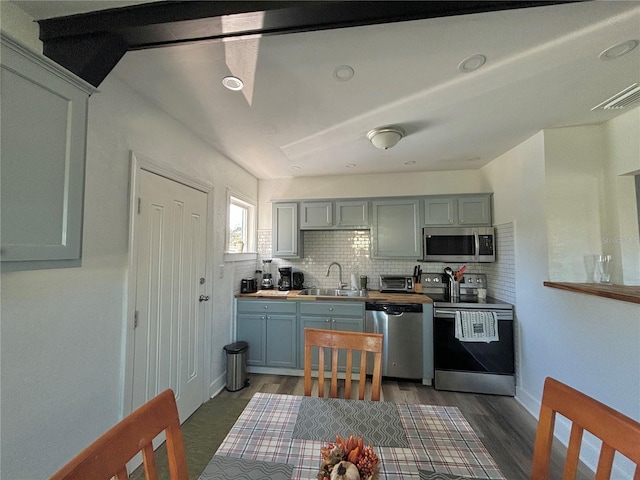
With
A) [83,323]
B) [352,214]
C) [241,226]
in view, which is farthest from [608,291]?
[241,226]

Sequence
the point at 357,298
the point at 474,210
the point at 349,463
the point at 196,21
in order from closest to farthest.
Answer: the point at 349,463 < the point at 196,21 < the point at 357,298 < the point at 474,210

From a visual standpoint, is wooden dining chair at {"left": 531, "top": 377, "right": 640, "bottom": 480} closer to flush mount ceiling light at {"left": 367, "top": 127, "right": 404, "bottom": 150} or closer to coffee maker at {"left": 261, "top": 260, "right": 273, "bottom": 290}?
flush mount ceiling light at {"left": 367, "top": 127, "right": 404, "bottom": 150}

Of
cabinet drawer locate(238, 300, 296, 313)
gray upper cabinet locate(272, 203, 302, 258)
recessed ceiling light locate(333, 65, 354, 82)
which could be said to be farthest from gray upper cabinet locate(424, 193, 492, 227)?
recessed ceiling light locate(333, 65, 354, 82)

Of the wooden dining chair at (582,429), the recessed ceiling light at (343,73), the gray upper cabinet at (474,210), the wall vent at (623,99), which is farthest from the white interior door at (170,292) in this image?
the wall vent at (623,99)

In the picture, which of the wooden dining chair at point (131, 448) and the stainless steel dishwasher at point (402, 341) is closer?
the wooden dining chair at point (131, 448)

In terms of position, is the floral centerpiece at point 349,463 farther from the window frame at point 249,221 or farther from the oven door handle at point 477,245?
the oven door handle at point 477,245

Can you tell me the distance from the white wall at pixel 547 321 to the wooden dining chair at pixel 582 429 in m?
1.34

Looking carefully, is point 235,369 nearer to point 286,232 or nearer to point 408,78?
point 286,232

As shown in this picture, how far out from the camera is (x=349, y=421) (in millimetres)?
1084

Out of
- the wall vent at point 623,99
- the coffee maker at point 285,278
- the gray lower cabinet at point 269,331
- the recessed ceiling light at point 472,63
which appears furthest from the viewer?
the coffee maker at point 285,278

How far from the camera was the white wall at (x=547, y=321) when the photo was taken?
170cm

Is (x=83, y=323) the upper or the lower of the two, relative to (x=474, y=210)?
lower

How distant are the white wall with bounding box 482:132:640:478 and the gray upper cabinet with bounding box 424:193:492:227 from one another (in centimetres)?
13

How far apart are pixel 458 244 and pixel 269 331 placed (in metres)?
2.50
